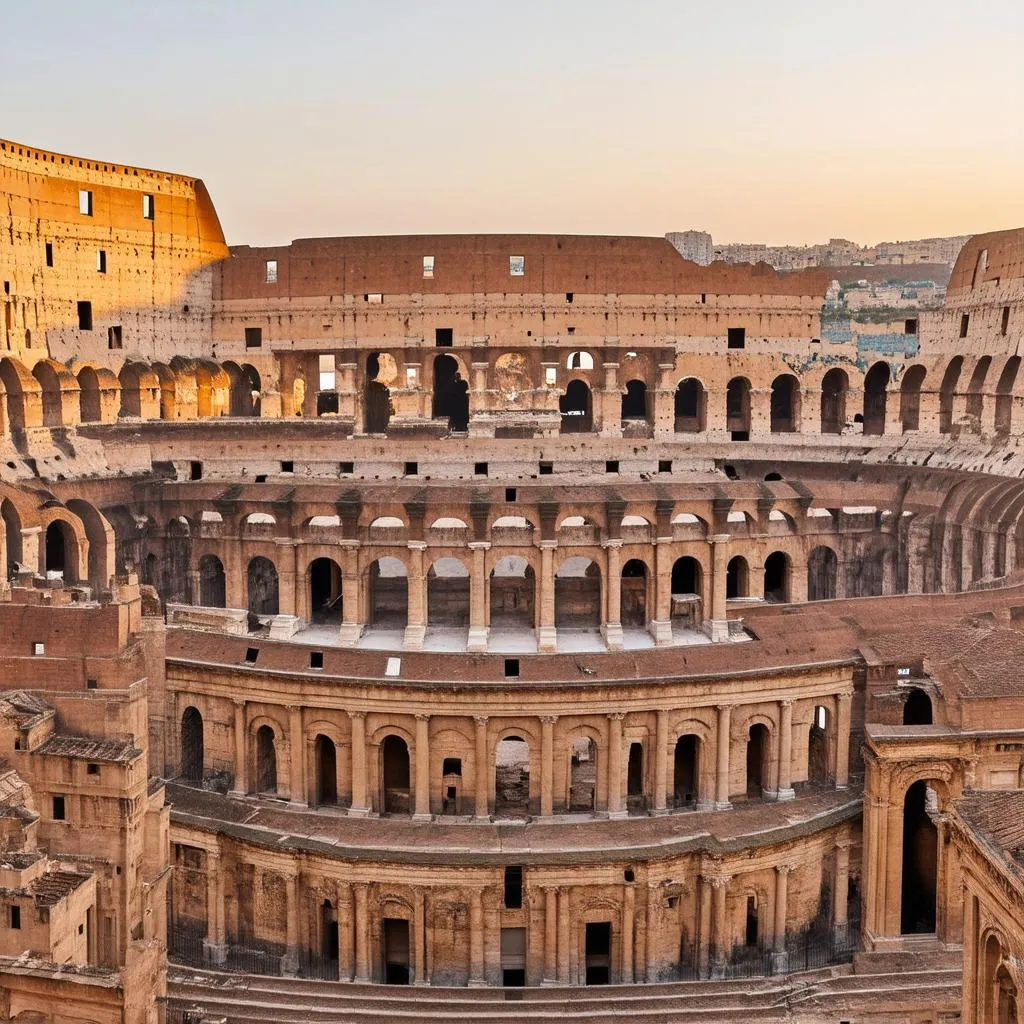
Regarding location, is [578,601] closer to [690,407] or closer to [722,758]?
[722,758]

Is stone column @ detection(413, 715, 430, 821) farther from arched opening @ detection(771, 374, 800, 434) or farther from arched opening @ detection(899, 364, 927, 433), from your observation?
arched opening @ detection(899, 364, 927, 433)

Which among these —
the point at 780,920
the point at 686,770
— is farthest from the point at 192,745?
the point at 780,920

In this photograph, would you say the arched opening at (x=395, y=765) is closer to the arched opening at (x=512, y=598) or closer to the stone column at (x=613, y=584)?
the arched opening at (x=512, y=598)

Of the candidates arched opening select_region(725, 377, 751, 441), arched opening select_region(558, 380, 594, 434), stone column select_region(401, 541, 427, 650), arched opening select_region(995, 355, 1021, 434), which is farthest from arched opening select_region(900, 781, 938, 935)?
arched opening select_region(558, 380, 594, 434)

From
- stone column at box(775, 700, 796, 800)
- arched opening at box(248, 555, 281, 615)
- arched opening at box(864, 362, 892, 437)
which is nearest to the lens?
stone column at box(775, 700, 796, 800)

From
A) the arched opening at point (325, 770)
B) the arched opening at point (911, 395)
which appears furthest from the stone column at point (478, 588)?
the arched opening at point (911, 395)

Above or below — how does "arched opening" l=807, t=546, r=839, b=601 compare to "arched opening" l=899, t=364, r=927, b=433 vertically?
below

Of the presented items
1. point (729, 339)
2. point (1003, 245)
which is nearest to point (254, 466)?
point (729, 339)

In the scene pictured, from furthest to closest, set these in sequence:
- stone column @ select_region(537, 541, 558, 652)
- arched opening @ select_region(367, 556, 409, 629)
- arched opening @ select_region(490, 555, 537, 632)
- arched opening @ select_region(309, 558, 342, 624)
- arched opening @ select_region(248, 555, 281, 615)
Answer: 1. arched opening @ select_region(248, 555, 281, 615)
2. arched opening @ select_region(309, 558, 342, 624)
3. arched opening @ select_region(490, 555, 537, 632)
4. arched opening @ select_region(367, 556, 409, 629)
5. stone column @ select_region(537, 541, 558, 652)
